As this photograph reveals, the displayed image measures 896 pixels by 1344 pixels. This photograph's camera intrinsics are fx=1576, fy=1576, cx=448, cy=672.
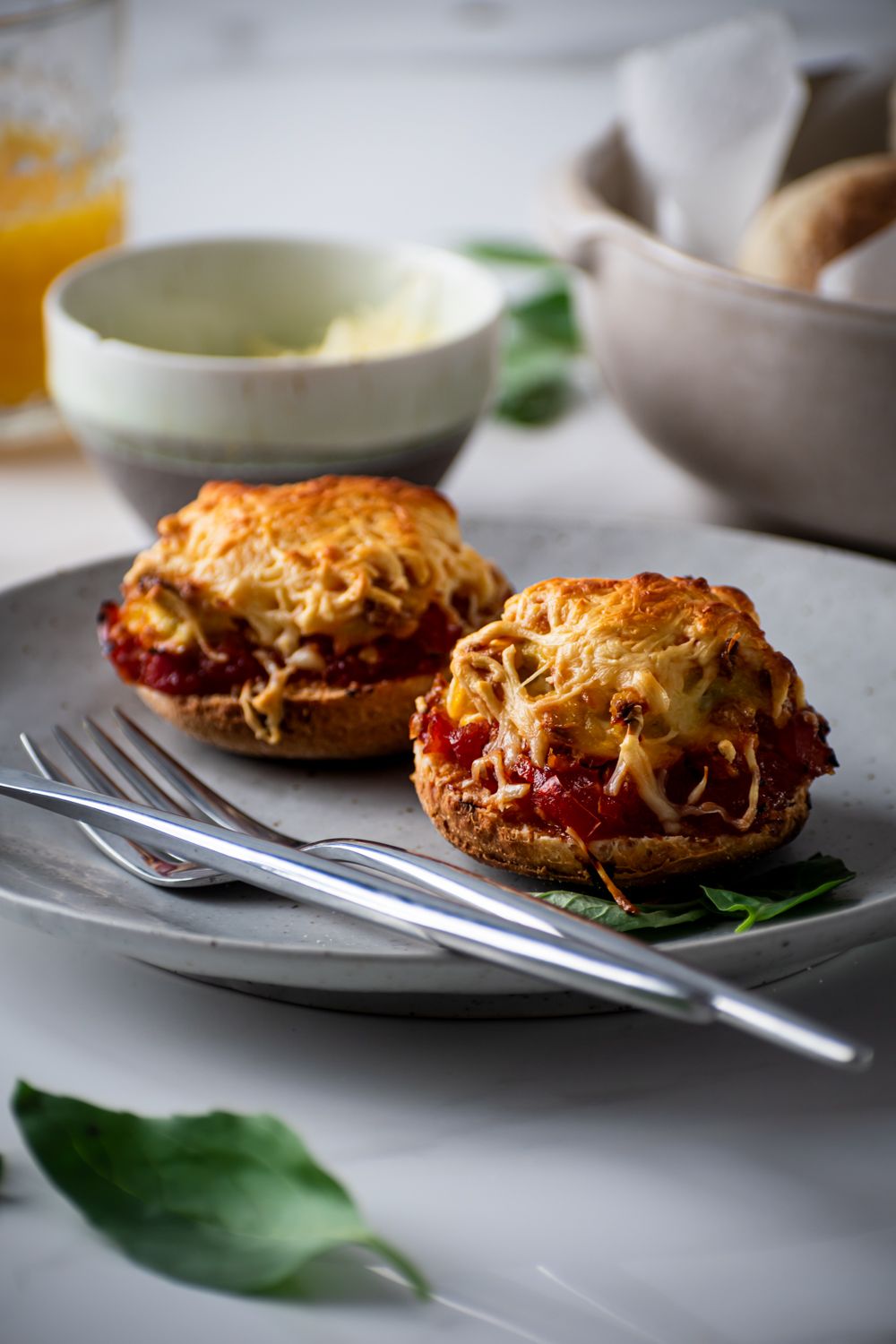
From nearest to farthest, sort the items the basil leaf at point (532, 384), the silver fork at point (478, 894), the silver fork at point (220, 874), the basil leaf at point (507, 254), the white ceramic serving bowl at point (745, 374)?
the silver fork at point (478, 894) → the silver fork at point (220, 874) → the white ceramic serving bowl at point (745, 374) → the basil leaf at point (532, 384) → the basil leaf at point (507, 254)

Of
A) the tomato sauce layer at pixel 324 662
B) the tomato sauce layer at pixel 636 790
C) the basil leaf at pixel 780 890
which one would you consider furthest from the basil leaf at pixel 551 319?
the basil leaf at pixel 780 890

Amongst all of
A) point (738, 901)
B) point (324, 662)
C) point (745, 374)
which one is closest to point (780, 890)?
point (738, 901)

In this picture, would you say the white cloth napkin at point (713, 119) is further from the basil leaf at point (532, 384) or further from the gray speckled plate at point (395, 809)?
the gray speckled plate at point (395, 809)

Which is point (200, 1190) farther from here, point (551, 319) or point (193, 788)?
point (551, 319)

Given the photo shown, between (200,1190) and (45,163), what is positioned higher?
(45,163)

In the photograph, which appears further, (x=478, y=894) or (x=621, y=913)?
(x=621, y=913)

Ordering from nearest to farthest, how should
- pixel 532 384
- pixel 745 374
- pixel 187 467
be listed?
pixel 745 374 → pixel 187 467 → pixel 532 384

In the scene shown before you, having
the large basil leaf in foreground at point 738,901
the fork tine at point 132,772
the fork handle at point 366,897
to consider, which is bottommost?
the fork tine at point 132,772

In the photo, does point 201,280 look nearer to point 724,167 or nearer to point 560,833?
point 724,167
